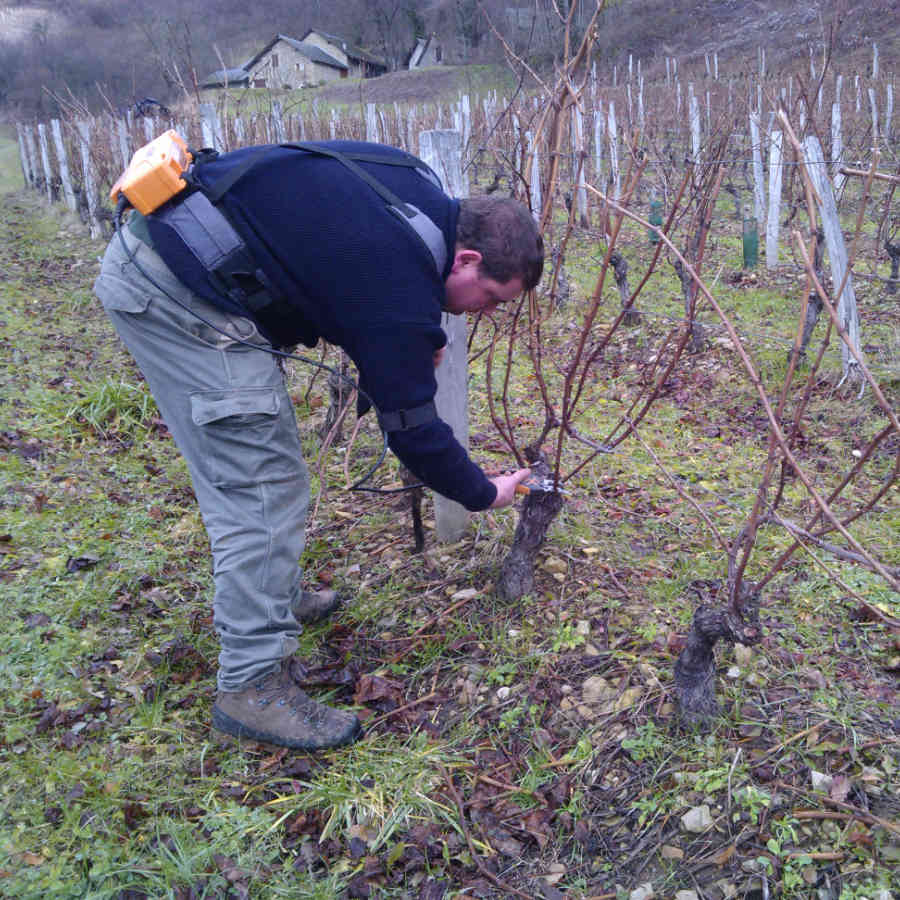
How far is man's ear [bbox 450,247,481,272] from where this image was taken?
180 centimetres

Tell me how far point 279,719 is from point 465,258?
4.38 ft

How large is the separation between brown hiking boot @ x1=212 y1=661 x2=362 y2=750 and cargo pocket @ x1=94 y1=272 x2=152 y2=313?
3.46 ft

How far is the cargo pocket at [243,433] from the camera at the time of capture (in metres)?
1.87

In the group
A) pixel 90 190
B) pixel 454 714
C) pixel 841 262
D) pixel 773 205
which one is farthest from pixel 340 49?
pixel 454 714

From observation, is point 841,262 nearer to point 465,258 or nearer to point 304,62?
point 465,258

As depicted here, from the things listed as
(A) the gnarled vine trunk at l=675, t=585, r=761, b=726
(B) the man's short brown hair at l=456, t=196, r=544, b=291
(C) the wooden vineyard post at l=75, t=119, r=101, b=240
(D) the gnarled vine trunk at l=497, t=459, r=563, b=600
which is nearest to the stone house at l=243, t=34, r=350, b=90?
(C) the wooden vineyard post at l=75, t=119, r=101, b=240

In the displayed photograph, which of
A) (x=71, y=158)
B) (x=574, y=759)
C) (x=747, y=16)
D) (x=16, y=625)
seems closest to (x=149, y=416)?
(x=16, y=625)

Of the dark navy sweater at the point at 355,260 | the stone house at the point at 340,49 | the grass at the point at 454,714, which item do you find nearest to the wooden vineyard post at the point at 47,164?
the grass at the point at 454,714

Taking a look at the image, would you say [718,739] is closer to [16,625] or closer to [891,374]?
[16,625]

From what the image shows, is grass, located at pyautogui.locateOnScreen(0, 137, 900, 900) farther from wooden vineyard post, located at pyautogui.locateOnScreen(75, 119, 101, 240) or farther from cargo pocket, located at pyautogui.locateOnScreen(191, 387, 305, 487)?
wooden vineyard post, located at pyautogui.locateOnScreen(75, 119, 101, 240)

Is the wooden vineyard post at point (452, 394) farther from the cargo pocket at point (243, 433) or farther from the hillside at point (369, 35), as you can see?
the hillside at point (369, 35)

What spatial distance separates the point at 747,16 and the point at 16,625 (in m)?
39.5

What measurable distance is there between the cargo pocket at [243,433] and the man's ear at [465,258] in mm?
582

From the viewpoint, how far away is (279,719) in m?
2.03
